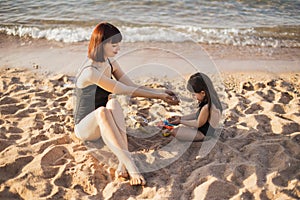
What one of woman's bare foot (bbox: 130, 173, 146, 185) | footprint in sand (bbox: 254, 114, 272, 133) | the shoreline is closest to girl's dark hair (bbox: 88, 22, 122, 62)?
woman's bare foot (bbox: 130, 173, 146, 185)

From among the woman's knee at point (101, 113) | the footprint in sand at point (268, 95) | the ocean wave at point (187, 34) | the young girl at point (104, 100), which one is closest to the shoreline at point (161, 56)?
the ocean wave at point (187, 34)

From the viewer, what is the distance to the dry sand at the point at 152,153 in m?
2.89

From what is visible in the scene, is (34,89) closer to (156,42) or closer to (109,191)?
(109,191)

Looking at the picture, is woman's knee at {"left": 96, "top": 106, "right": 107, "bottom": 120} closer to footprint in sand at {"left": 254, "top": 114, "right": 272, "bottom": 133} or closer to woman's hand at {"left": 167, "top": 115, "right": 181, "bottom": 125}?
woman's hand at {"left": 167, "top": 115, "right": 181, "bottom": 125}

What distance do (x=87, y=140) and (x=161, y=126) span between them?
899 mm

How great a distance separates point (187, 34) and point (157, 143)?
13.4 feet

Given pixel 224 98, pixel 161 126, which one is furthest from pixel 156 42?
pixel 161 126

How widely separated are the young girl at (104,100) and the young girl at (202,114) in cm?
30

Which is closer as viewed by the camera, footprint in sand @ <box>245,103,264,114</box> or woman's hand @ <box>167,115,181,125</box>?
woman's hand @ <box>167,115,181,125</box>

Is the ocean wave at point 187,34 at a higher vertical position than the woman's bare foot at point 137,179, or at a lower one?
higher

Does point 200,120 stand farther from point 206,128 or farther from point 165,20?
point 165,20

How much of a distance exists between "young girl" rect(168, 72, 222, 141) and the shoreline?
Answer: 72.9 inches

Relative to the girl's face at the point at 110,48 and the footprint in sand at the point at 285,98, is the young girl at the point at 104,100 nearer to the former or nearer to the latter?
the girl's face at the point at 110,48

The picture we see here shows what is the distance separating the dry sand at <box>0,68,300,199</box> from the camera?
2.89 meters
